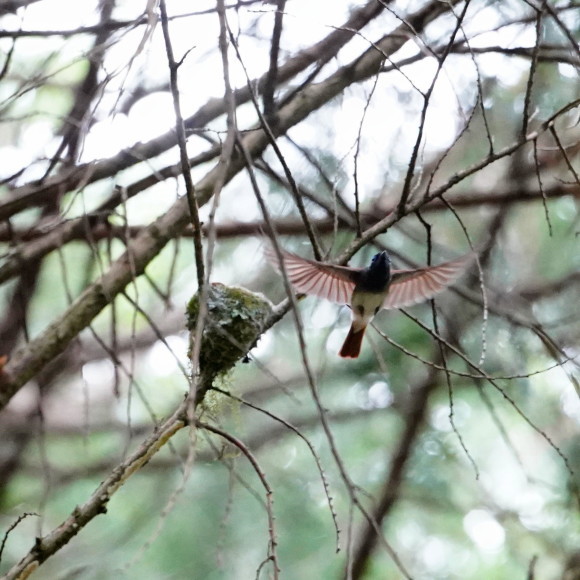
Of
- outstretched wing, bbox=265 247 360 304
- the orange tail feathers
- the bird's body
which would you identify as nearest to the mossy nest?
outstretched wing, bbox=265 247 360 304

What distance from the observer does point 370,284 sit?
2969 mm

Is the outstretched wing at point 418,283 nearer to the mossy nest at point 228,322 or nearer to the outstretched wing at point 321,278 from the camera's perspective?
the outstretched wing at point 321,278

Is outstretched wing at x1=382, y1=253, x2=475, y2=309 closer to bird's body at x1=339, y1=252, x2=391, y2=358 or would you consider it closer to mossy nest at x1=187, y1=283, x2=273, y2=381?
bird's body at x1=339, y1=252, x2=391, y2=358

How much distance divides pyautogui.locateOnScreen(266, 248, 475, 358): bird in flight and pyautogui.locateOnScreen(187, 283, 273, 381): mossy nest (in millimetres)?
183

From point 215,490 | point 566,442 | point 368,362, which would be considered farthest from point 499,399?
point 215,490

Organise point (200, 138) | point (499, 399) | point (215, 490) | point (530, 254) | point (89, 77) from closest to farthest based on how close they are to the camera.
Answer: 1. point (200, 138)
2. point (89, 77)
3. point (215, 490)
4. point (499, 399)
5. point (530, 254)

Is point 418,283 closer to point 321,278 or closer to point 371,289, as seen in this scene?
point 371,289

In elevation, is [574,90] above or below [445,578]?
above

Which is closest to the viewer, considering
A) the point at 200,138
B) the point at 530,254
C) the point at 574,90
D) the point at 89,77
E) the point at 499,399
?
the point at 200,138

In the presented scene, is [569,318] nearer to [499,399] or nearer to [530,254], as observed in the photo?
[499,399]

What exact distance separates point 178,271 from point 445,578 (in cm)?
226

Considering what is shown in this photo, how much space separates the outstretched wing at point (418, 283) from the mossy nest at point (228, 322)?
446 millimetres

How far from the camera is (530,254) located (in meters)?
4.84

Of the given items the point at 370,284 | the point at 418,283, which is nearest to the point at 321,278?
the point at 370,284
